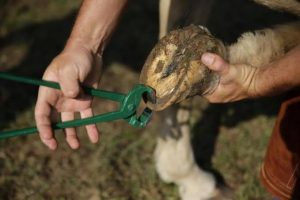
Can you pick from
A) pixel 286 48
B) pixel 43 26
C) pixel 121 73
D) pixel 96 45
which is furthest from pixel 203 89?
pixel 43 26

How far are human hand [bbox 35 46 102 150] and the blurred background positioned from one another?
679mm

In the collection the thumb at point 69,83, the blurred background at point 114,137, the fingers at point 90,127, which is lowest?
the blurred background at point 114,137

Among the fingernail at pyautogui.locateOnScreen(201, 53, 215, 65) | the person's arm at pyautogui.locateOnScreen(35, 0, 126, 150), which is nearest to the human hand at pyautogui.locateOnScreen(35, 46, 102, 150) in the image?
the person's arm at pyautogui.locateOnScreen(35, 0, 126, 150)

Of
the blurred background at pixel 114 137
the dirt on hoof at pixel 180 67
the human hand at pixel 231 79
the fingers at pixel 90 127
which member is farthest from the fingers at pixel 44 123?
the blurred background at pixel 114 137

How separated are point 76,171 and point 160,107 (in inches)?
40.3

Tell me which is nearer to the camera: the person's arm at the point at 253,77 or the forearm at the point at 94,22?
the person's arm at the point at 253,77

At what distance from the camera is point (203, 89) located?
1.14 meters

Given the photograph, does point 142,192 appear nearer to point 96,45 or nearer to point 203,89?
point 96,45

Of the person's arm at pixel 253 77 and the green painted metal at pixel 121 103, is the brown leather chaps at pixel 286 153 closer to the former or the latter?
the person's arm at pixel 253 77

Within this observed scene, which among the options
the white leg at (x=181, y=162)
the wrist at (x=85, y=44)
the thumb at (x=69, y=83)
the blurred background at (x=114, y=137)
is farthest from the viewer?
the blurred background at (x=114, y=137)

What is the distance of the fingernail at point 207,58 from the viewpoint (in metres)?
1.08

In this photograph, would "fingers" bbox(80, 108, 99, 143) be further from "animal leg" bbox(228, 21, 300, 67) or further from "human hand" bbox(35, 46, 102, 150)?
"animal leg" bbox(228, 21, 300, 67)

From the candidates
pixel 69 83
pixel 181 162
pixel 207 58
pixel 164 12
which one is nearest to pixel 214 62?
pixel 207 58

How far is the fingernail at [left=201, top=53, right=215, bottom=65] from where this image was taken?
1083mm
